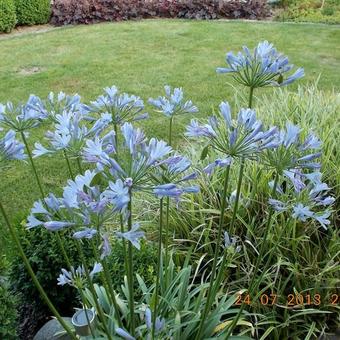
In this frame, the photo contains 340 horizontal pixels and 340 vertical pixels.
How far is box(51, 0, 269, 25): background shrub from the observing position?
9.70 metres

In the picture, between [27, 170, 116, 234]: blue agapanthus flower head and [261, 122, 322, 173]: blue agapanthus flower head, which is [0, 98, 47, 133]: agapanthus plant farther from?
[261, 122, 322, 173]: blue agapanthus flower head

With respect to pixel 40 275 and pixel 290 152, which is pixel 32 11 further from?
pixel 290 152

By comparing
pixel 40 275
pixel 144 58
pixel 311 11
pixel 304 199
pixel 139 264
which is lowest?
pixel 311 11

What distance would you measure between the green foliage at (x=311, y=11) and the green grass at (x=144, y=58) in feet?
2.31

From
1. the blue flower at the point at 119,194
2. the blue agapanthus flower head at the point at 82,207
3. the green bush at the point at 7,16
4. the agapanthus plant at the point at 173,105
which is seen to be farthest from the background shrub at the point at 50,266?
the green bush at the point at 7,16

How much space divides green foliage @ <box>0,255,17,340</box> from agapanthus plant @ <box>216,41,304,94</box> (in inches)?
54.1

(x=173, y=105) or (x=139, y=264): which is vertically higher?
(x=173, y=105)

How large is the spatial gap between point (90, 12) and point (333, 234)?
7869 millimetres

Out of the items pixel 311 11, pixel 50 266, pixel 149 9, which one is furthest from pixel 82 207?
pixel 311 11

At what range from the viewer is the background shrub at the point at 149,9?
970 cm

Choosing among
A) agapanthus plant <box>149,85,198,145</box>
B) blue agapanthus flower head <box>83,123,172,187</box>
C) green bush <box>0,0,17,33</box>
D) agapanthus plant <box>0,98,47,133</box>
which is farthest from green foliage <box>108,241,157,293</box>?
green bush <box>0,0,17,33</box>

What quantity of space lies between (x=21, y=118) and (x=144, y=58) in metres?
6.19

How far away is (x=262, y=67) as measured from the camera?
5.27ft

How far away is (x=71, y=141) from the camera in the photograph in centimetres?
153
